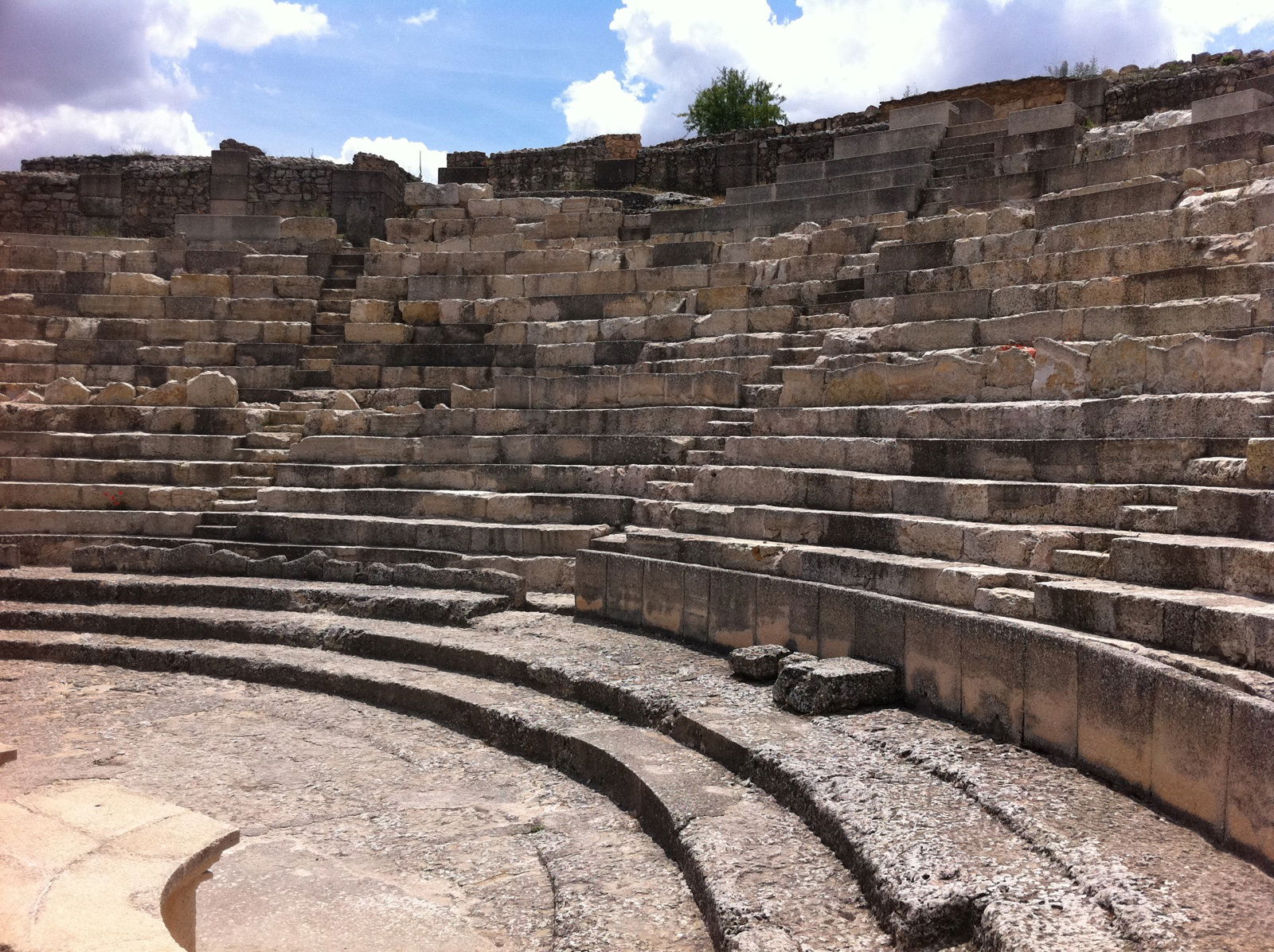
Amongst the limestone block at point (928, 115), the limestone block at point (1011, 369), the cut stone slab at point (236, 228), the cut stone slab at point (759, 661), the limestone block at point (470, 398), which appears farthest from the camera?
the cut stone slab at point (236, 228)

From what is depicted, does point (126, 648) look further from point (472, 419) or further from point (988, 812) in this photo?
point (988, 812)

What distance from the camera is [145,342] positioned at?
1372 centimetres

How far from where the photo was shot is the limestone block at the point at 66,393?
12625 millimetres

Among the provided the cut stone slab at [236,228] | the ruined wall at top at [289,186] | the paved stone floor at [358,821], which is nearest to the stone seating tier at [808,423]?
the cut stone slab at [236,228]

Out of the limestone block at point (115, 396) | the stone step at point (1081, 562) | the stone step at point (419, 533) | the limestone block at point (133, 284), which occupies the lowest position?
the stone step at point (419, 533)

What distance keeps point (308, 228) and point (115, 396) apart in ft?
13.5

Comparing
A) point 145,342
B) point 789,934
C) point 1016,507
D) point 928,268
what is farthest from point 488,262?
point 789,934

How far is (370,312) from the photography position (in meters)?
13.7

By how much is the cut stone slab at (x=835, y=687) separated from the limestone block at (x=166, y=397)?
9336mm

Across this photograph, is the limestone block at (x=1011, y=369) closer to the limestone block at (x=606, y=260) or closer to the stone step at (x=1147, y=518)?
the stone step at (x=1147, y=518)

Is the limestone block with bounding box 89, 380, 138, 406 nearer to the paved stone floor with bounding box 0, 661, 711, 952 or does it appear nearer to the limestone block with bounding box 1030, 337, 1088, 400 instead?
the paved stone floor with bounding box 0, 661, 711, 952

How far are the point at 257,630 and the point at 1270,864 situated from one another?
746 centimetres

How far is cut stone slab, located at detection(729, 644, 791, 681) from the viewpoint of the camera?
648cm

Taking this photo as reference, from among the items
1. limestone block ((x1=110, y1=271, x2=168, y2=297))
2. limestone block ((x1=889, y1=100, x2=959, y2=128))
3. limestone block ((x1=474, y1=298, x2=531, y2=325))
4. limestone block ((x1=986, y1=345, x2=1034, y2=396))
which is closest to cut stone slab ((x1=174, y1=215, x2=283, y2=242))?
limestone block ((x1=110, y1=271, x2=168, y2=297))
